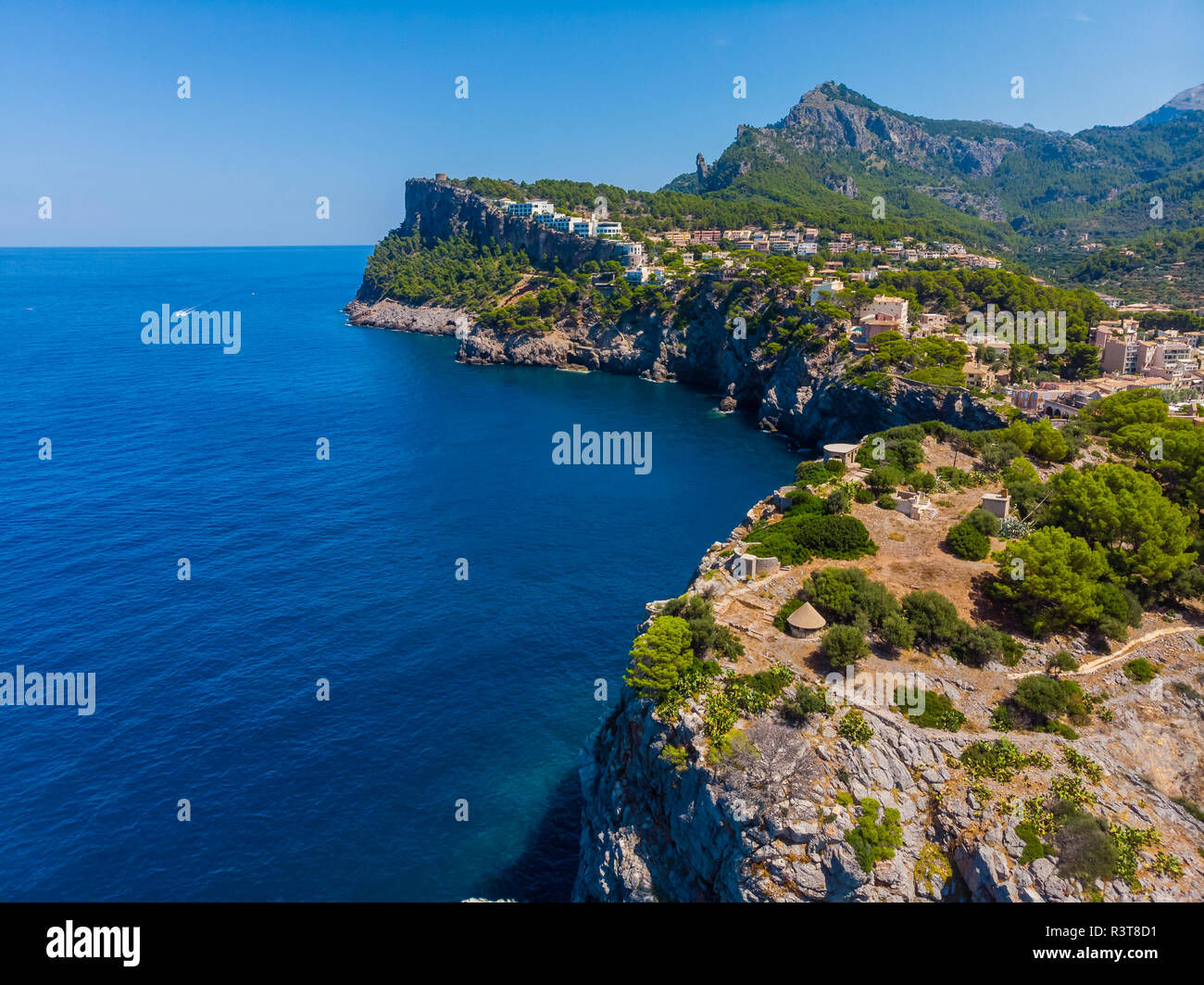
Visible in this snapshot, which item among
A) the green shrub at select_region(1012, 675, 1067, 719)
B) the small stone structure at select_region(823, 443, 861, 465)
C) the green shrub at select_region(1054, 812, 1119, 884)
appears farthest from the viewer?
the small stone structure at select_region(823, 443, 861, 465)

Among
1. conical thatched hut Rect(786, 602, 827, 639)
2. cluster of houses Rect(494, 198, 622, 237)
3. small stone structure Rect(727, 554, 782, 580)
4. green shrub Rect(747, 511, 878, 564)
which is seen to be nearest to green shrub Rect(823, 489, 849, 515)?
green shrub Rect(747, 511, 878, 564)

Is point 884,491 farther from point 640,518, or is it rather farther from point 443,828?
point 443,828

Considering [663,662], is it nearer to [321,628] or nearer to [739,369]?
[321,628]

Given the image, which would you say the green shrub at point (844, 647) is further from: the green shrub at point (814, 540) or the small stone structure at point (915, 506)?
the small stone structure at point (915, 506)

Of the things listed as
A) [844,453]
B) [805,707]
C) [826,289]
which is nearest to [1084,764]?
[805,707]

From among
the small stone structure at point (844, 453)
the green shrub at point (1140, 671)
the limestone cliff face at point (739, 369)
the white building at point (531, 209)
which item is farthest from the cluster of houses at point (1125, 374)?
the white building at point (531, 209)

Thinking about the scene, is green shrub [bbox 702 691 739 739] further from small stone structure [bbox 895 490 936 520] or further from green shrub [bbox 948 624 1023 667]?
small stone structure [bbox 895 490 936 520]
